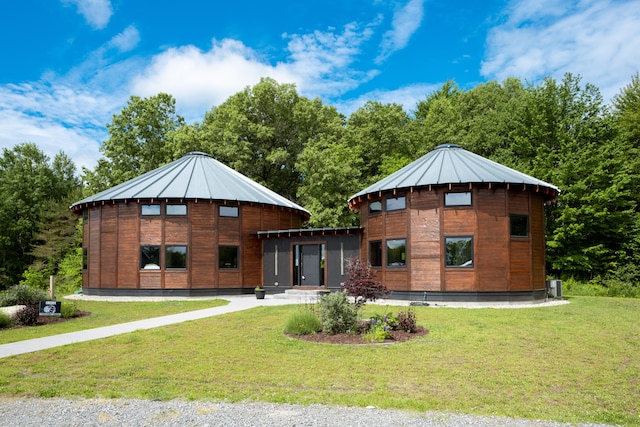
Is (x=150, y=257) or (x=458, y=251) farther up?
(x=458, y=251)

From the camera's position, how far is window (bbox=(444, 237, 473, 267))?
17.4 m

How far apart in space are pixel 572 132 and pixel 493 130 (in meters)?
5.57

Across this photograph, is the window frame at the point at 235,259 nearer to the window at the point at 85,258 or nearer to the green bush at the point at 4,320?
the window at the point at 85,258

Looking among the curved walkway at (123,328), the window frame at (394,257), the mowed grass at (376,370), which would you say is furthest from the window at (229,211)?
the mowed grass at (376,370)

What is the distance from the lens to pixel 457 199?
57.7 feet

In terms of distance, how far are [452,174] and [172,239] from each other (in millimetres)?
12737

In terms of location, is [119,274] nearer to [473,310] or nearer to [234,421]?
[473,310]

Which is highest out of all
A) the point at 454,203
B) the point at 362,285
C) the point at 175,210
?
the point at 175,210

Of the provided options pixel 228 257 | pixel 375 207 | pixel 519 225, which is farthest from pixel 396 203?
pixel 228 257

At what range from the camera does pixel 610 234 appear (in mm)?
28188

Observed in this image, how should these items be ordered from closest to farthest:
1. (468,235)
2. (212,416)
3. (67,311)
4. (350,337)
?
(212,416) → (350,337) → (67,311) → (468,235)

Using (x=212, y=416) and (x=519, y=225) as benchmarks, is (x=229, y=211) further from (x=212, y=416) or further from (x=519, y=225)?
(x=212, y=416)

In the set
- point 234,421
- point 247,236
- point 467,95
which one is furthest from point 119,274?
point 467,95

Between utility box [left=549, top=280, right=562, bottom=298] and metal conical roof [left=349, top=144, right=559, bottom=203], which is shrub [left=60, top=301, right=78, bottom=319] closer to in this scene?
metal conical roof [left=349, top=144, right=559, bottom=203]
